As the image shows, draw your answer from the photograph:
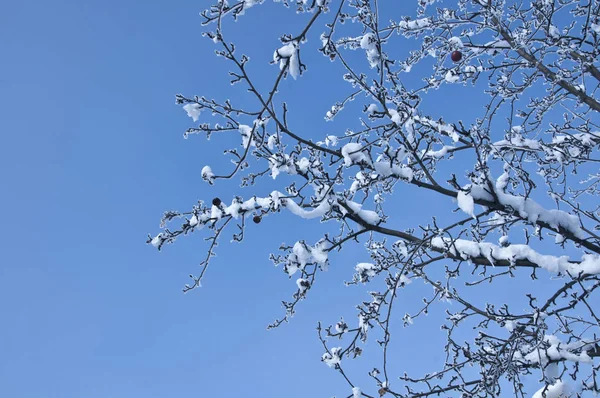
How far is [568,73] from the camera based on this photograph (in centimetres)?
636

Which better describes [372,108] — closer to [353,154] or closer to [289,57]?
[353,154]

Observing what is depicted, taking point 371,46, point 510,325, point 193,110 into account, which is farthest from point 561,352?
point 193,110

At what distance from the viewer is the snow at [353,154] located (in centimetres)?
366

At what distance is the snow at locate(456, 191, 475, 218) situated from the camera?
3549 millimetres

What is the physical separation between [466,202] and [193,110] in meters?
2.15

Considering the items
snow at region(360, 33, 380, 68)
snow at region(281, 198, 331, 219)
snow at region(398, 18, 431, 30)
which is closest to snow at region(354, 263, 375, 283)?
snow at region(281, 198, 331, 219)

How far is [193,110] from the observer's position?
375 cm

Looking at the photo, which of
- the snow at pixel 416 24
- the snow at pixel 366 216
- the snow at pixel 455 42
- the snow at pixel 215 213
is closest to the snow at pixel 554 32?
the snow at pixel 455 42

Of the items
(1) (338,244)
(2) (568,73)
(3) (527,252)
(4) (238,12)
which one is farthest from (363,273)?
(2) (568,73)

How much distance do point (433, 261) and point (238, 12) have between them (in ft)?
9.42

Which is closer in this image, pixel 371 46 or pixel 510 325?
pixel 371 46

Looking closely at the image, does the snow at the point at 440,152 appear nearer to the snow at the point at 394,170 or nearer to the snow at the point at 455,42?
the snow at the point at 394,170

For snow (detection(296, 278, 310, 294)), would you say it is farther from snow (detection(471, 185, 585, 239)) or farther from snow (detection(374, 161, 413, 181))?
snow (detection(471, 185, 585, 239))

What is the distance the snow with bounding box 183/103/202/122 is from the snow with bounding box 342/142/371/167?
3.77 ft
